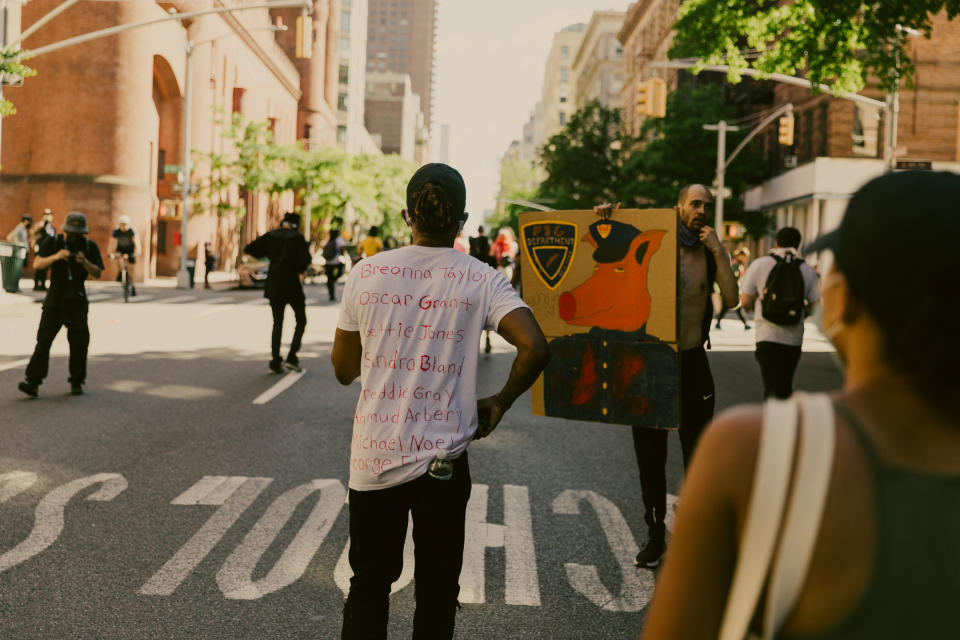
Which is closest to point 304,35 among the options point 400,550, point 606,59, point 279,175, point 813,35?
point 813,35

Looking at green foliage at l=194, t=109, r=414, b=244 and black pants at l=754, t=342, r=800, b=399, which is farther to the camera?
green foliage at l=194, t=109, r=414, b=244

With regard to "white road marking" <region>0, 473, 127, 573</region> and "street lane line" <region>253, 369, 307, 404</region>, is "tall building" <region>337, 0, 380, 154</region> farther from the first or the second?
"white road marking" <region>0, 473, 127, 573</region>

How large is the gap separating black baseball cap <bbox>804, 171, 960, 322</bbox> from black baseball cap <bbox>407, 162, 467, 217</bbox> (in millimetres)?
2152

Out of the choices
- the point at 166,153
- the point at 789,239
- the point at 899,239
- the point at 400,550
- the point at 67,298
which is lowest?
the point at 400,550

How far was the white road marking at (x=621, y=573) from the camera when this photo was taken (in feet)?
16.2

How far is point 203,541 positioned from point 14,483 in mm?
1996

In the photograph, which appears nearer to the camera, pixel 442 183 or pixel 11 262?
pixel 442 183

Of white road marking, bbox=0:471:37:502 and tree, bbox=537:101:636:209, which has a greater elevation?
tree, bbox=537:101:636:209

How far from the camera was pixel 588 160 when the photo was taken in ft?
188

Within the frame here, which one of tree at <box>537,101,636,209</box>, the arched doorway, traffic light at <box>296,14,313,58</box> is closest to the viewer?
traffic light at <box>296,14,313,58</box>

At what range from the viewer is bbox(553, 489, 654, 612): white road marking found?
494 centimetres

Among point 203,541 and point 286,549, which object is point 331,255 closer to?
point 203,541

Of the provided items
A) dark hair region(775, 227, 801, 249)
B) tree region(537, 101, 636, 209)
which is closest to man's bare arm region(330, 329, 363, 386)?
dark hair region(775, 227, 801, 249)

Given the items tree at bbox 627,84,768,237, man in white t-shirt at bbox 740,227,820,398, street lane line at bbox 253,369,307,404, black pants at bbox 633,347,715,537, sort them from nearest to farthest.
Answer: black pants at bbox 633,347,715,537 < man in white t-shirt at bbox 740,227,820,398 < street lane line at bbox 253,369,307,404 < tree at bbox 627,84,768,237
